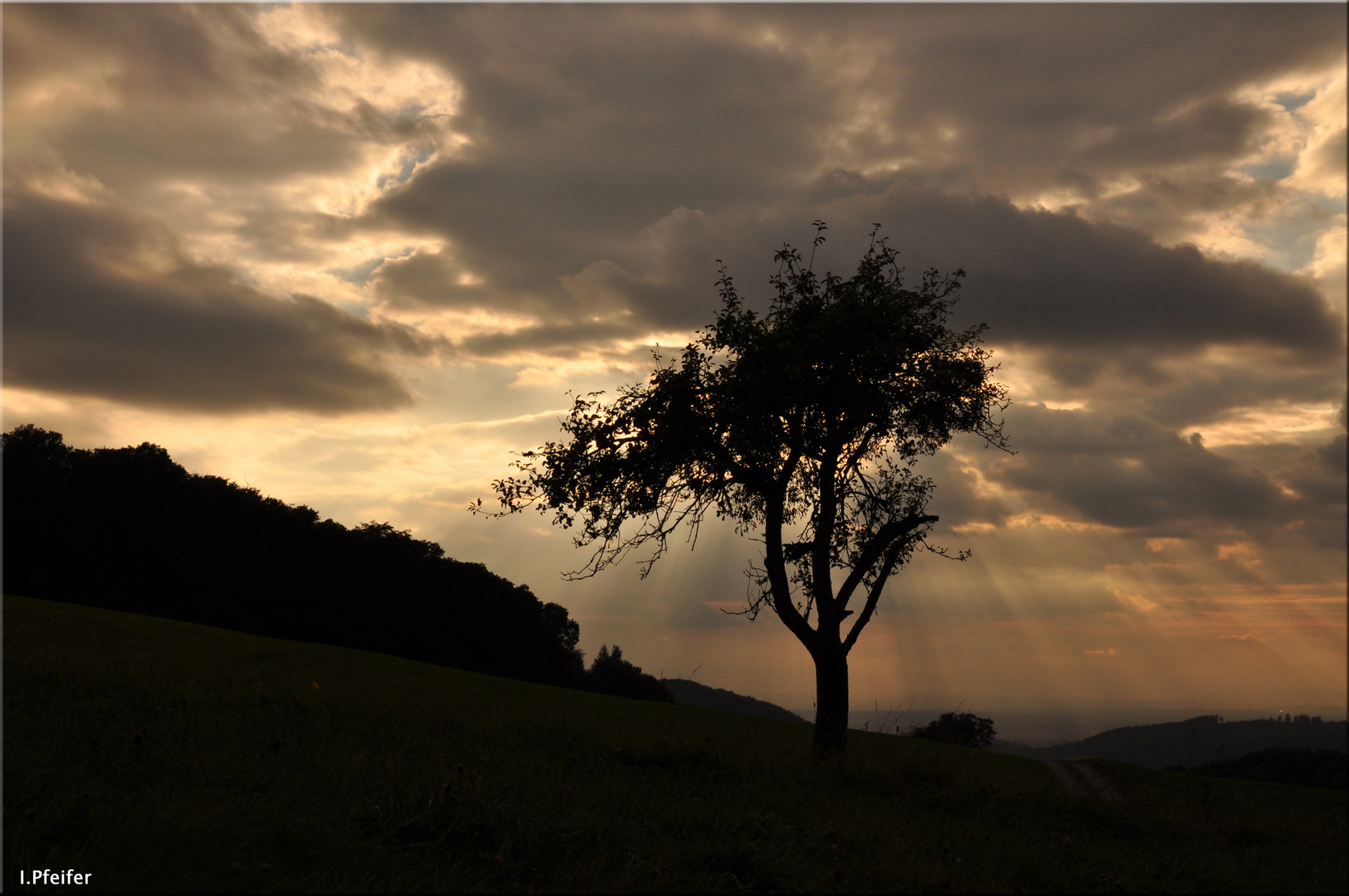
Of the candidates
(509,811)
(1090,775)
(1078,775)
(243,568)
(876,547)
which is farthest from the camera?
(243,568)

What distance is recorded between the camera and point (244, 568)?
216 feet

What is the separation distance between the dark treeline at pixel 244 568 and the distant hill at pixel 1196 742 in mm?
46825

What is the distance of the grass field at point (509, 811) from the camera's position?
6.52 m

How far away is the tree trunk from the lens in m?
18.6

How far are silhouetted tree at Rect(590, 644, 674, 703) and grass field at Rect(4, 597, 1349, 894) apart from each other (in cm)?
7763

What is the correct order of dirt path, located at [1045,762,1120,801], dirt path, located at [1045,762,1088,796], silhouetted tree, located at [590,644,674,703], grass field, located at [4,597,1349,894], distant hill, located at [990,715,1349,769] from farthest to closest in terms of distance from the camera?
1. silhouetted tree, located at [590,644,674,703]
2. dirt path, located at [1045,762,1120,801]
3. dirt path, located at [1045,762,1088,796]
4. distant hill, located at [990,715,1349,769]
5. grass field, located at [4,597,1349,894]

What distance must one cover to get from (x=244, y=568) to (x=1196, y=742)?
68846mm

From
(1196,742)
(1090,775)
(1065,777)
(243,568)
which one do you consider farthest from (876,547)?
(243,568)

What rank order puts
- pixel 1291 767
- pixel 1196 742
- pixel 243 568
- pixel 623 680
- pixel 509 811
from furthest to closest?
pixel 623 680
pixel 243 568
pixel 1291 767
pixel 1196 742
pixel 509 811

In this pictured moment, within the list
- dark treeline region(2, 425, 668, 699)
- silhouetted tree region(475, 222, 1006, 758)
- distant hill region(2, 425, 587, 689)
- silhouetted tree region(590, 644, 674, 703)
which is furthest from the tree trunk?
silhouetted tree region(590, 644, 674, 703)

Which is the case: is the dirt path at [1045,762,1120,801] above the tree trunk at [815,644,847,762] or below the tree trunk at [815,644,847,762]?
below

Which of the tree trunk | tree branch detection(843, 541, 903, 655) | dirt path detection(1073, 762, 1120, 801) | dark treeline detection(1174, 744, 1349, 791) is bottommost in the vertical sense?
dark treeline detection(1174, 744, 1349, 791)

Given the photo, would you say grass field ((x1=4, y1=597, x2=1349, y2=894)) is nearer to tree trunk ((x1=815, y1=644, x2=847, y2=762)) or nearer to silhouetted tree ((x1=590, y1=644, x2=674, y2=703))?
tree trunk ((x1=815, y1=644, x2=847, y2=762))

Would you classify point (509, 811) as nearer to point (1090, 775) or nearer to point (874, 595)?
point (874, 595)
